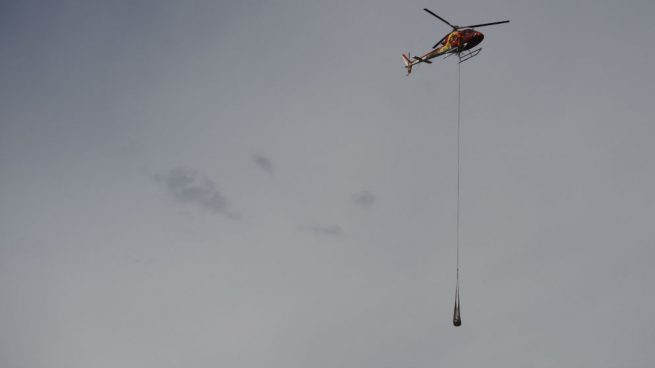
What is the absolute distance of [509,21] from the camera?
137 feet

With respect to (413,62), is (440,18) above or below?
below

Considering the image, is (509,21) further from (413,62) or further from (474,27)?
(413,62)

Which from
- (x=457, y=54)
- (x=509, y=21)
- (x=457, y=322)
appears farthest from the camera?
(x=457, y=54)

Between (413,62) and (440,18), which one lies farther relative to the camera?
(413,62)

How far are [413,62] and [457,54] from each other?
29.1 ft

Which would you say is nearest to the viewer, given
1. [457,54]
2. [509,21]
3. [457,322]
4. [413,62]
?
[457,322]

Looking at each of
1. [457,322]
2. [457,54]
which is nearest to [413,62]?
[457,54]

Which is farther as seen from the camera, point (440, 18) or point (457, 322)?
point (440, 18)

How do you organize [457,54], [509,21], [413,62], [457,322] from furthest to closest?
[413,62]
[457,54]
[509,21]
[457,322]

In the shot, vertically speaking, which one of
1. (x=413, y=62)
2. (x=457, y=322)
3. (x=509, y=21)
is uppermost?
(x=413, y=62)

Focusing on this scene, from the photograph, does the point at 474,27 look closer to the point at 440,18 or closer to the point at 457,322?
the point at 440,18

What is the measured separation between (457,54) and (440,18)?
16.4 ft

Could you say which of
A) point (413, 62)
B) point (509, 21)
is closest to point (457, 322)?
point (509, 21)

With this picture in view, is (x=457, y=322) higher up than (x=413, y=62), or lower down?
lower down
